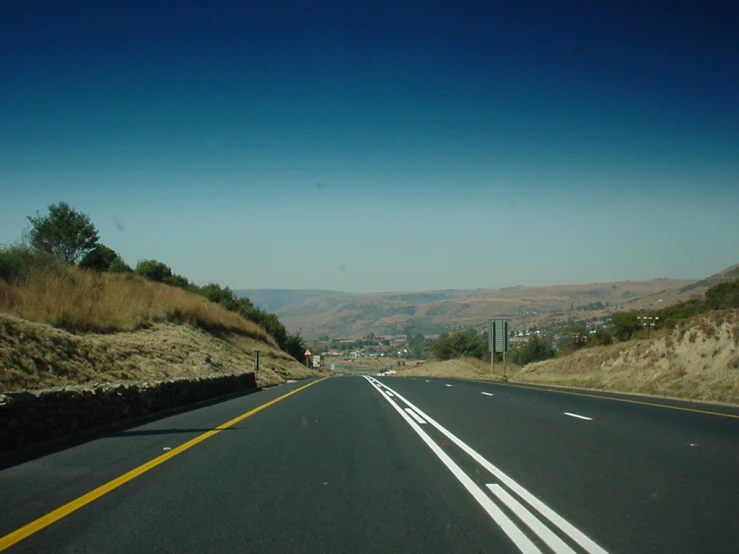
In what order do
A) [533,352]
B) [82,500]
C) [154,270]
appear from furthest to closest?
[533,352]
[154,270]
[82,500]

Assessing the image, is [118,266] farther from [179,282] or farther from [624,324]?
[624,324]

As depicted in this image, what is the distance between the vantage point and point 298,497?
7.69 meters

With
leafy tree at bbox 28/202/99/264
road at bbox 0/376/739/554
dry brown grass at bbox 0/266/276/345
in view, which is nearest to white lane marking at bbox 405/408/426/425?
road at bbox 0/376/739/554

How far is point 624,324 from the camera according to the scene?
269 ft

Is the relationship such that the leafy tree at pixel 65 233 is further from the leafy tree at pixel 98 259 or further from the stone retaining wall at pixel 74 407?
the stone retaining wall at pixel 74 407

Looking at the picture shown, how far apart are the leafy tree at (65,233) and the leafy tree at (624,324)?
59358 millimetres

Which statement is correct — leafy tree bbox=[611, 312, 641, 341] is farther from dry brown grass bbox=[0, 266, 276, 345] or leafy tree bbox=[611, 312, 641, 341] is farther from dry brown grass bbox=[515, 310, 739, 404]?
dry brown grass bbox=[0, 266, 276, 345]

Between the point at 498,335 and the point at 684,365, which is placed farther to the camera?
the point at 498,335

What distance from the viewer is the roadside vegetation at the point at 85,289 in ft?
87.2

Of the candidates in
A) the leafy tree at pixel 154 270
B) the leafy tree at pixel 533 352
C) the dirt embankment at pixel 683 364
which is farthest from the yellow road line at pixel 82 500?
the leafy tree at pixel 533 352

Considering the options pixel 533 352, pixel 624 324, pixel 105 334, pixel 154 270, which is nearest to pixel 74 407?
pixel 105 334

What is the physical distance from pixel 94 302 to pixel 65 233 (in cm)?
1362

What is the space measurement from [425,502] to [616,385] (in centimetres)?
2711

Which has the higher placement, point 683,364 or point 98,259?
point 98,259
